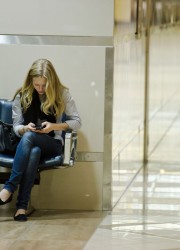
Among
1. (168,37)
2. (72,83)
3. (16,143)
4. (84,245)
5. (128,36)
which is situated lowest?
(84,245)

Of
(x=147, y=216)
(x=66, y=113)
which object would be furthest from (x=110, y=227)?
(x=66, y=113)

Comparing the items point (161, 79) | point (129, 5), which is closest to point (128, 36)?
point (129, 5)

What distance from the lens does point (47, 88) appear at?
6.39m

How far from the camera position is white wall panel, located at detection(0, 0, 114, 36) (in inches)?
266

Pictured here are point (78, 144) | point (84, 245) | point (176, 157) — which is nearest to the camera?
point (84, 245)

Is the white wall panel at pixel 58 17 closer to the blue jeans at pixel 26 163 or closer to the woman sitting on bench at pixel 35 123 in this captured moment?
the woman sitting on bench at pixel 35 123

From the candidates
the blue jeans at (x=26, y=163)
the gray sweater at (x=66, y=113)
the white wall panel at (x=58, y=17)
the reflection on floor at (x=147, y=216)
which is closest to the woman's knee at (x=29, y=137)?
the blue jeans at (x=26, y=163)

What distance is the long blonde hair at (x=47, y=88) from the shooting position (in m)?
6.40

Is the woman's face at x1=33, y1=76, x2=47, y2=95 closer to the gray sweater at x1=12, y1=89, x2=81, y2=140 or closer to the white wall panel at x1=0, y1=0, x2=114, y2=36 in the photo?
the gray sweater at x1=12, y1=89, x2=81, y2=140

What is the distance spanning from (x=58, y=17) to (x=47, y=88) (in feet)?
2.58

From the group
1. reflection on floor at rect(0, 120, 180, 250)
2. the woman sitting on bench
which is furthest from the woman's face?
reflection on floor at rect(0, 120, 180, 250)

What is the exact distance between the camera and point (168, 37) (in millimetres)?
12922

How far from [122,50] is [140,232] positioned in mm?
2242

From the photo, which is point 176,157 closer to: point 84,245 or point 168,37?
point 168,37
